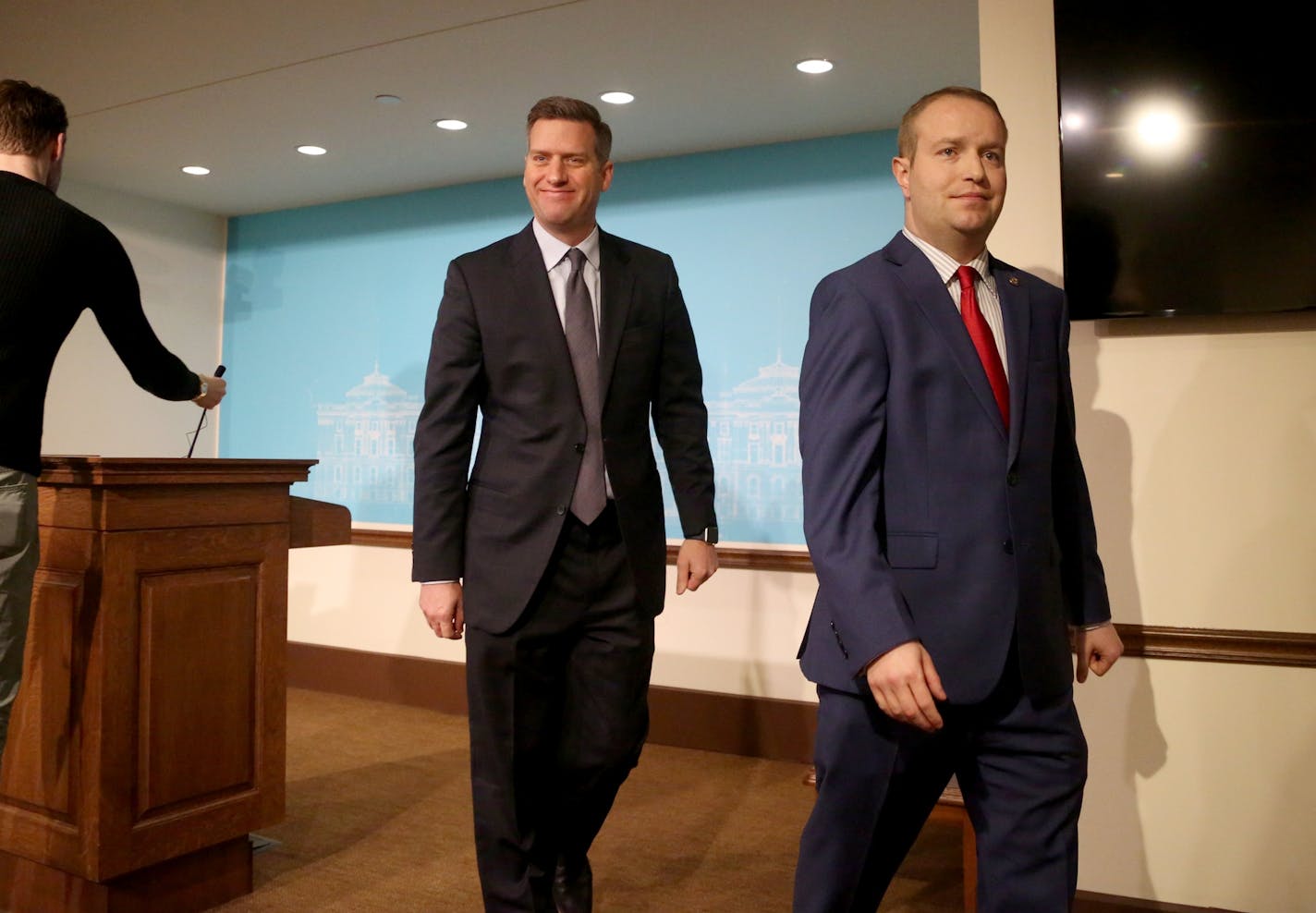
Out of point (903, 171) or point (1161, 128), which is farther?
point (1161, 128)

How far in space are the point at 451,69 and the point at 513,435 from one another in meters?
2.09

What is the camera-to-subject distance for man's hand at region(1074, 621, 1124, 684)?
1.57 m

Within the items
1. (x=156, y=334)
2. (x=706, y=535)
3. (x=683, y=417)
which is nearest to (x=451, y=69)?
(x=683, y=417)

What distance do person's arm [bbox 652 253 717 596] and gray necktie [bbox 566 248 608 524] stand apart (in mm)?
207

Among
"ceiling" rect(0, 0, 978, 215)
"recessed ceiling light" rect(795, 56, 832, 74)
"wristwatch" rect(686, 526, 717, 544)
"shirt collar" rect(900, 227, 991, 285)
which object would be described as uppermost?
"ceiling" rect(0, 0, 978, 215)

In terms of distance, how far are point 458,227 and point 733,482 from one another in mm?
1909

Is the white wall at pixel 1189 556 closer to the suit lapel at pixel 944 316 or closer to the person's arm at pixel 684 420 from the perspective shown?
the person's arm at pixel 684 420

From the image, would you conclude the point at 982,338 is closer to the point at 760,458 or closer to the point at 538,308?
the point at 538,308

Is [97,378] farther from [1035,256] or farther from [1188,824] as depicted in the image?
[1188,824]

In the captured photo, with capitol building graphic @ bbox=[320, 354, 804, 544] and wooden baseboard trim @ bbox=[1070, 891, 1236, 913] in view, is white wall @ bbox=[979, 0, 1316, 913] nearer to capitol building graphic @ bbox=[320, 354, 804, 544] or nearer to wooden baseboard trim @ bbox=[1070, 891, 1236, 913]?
wooden baseboard trim @ bbox=[1070, 891, 1236, 913]

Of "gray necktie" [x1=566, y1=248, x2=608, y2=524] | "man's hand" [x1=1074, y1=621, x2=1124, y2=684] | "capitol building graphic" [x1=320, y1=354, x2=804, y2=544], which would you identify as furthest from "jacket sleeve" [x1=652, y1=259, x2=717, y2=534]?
"capitol building graphic" [x1=320, y1=354, x2=804, y2=544]

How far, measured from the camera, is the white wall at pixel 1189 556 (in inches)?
84.4

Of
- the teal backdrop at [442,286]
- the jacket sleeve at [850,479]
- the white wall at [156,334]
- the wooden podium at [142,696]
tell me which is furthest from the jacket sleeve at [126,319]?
the white wall at [156,334]

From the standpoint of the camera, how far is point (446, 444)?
2062 mm
